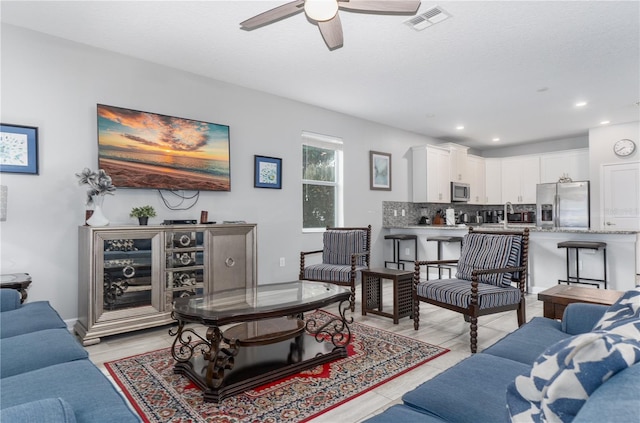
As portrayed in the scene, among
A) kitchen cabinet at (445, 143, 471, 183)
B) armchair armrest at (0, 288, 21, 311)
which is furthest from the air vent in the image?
kitchen cabinet at (445, 143, 471, 183)

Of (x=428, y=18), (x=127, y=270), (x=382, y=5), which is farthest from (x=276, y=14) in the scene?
(x=127, y=270)

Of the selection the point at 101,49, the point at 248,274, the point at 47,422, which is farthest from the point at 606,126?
the point at 47,422

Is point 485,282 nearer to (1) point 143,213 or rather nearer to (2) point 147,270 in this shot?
(2) point 147,270

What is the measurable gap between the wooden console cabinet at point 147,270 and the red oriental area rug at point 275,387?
1.84 ft

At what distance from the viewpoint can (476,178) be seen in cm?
791

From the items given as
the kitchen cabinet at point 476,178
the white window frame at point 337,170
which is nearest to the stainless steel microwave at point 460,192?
the kitchen cabinet at point 476,178

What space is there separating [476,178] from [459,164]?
81 cm

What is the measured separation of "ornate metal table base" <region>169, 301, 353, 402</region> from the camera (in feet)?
7.07

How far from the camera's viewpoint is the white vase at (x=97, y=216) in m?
3.17

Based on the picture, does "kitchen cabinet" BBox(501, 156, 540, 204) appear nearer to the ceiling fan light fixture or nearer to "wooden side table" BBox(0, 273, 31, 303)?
the ceiling fan light fixture

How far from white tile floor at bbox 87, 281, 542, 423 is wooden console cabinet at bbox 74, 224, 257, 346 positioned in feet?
0.56

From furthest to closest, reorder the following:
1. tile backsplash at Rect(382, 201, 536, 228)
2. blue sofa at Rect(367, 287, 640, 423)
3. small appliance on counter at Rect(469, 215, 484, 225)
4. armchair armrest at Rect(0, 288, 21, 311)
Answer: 1. small appliance on counter at Rect(469, 215, 484, 225)
2. tile backsplash at Rect(382, 201, 536, 228)
3. armchair armrest at Rect(0, 288, 21, 311)
4. blue sofa at Rect(367, 287, 640, 423)

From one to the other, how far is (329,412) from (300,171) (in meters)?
3.58

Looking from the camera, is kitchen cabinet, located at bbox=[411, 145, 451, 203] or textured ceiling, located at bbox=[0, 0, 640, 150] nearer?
textured ceiling, located at bbox=[0, 0, 640, 150]
